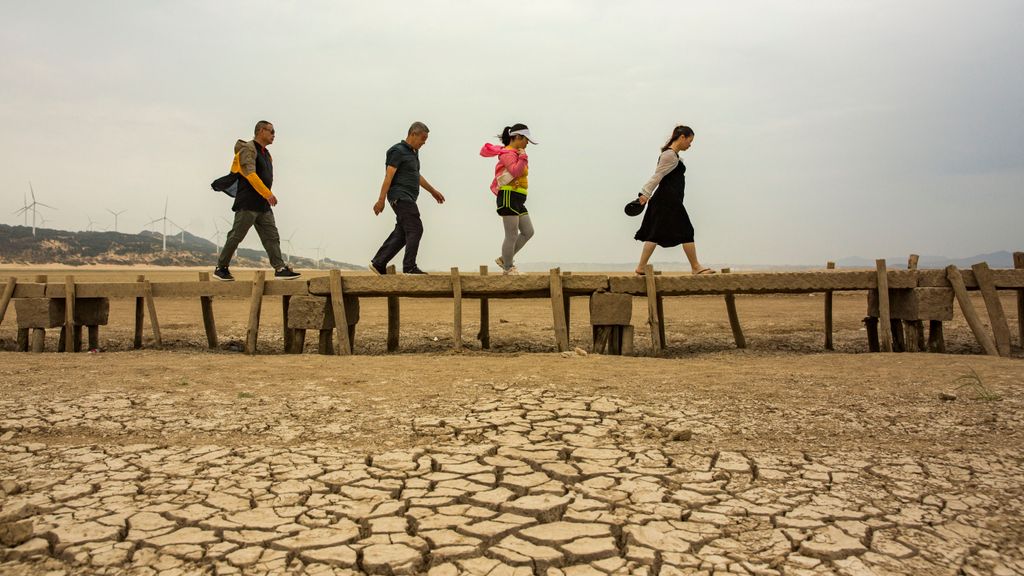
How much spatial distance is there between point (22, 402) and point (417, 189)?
4.12m

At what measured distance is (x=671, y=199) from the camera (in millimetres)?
7273

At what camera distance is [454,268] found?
24.6 ft

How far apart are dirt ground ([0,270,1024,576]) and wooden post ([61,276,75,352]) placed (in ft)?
8.58

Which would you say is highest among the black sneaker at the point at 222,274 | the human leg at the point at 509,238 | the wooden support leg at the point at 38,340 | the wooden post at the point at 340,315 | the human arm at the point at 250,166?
the human arm at the point at 250,166

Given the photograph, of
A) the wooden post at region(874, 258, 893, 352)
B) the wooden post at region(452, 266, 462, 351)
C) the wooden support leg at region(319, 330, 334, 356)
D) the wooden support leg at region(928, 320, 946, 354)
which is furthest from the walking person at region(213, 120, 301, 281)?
the wooden support leg at region(928, 320, 946, 354)

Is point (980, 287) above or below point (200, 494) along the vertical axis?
above

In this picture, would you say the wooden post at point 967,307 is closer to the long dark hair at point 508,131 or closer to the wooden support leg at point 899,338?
the wooden support leg at point 899,338

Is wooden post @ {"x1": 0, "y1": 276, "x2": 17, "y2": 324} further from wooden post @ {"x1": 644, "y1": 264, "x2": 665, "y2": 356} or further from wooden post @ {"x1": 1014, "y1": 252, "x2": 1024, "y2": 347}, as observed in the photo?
wooden post @ {"x1": 1014, "y1": 252, "x2": 1024, "y2": 347}

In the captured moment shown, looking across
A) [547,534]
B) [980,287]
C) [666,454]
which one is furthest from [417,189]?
[980,287]

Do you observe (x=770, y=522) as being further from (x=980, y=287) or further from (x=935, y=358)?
(x=980, y=287)

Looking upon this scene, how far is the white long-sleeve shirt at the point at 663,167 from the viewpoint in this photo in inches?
283

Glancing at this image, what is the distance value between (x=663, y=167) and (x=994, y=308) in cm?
403

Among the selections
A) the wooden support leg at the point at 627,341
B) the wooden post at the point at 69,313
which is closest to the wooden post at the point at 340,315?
the wooden support leg at the point at 627,341

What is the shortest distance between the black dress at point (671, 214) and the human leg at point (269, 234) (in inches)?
174
